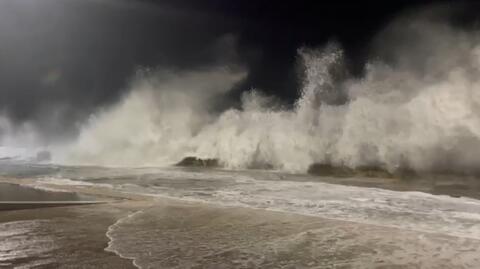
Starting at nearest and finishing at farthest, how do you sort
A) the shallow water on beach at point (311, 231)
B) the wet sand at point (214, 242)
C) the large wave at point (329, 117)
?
the wet sand at point (214, 242), the shallow water on beach at point (311, 231), the large wave at point (329, 117)

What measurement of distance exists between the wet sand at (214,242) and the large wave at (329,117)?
617 cm

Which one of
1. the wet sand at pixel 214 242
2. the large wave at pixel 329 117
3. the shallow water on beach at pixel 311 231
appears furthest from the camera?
→ the large wave at pixel 329 117

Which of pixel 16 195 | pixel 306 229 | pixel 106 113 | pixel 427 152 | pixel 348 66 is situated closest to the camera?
pixel 306 229

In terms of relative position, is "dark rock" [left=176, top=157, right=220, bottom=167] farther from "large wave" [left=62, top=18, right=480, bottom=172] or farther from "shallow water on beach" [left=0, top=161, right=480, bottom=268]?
"shallow water on beach" [left=0, top=161, right=480, bottom=268]

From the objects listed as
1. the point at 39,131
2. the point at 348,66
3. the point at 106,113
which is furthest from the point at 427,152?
the point at 39,131

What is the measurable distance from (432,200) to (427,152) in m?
4.22

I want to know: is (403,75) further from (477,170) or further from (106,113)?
(106,113)

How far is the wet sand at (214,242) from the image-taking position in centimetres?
366

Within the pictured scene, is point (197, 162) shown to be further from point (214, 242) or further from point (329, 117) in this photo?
point (214, 242)

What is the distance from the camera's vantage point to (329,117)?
1270 centimetres

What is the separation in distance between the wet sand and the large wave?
6170mm

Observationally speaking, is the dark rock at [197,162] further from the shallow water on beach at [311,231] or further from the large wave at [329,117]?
the shallow water on beach at [311,231]

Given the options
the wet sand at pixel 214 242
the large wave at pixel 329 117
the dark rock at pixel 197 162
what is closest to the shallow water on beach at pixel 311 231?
the wet sand at pixel 214 242

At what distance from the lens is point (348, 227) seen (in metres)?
4.91
